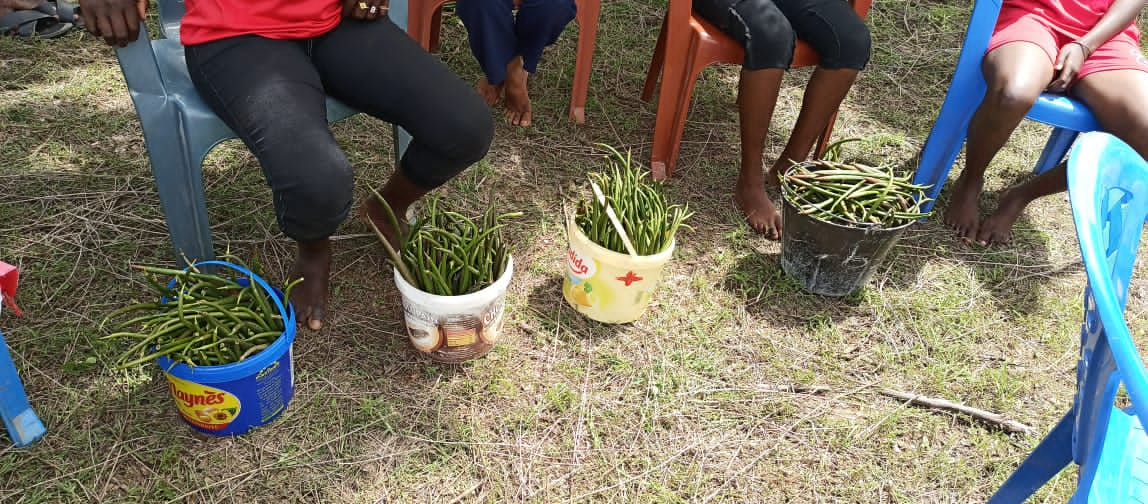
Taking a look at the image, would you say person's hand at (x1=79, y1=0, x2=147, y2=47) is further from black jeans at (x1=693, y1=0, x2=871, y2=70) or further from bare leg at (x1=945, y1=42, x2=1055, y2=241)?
bare leg at (x1=945, y1=42, x2=1055, y2=241)

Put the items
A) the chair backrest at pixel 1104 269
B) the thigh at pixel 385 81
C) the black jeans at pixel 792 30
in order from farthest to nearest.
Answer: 1. the black jeans at pixel 792 30
2. the thigh at pixel 385 81
3. the chair backrest at pixel 1104 269

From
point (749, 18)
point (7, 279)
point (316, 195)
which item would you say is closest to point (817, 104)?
point (749, 18)

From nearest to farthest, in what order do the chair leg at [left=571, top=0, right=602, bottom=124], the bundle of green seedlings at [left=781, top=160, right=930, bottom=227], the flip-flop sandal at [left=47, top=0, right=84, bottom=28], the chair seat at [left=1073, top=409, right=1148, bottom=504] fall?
the chair seat at [left=1073, top=409, right=1148, bottom=504]
the bundle of green seedlings at [left=781, top=160, right=930, bottom=227]
the chair leg at [left=571, top=0, right=602, bottom=124]
the flip-flop sandal at [left=47, top=0, right=84, bottom=28]

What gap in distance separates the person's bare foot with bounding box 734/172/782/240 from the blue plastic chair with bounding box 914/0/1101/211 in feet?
2.09

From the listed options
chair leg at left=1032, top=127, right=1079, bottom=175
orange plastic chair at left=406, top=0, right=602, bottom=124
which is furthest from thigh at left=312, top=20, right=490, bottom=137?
chair leg at left=1032, top=127, right=1079, bottom=175

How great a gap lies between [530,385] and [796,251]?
1.04 meters

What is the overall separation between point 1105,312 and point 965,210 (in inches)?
92.8

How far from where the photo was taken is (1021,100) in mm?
2717

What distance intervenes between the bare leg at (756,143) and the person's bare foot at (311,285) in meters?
1.58

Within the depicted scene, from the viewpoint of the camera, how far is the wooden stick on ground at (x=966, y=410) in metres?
2.33

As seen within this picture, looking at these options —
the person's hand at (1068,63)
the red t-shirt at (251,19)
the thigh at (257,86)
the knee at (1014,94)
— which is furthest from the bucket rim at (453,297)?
the person's hand at (1068,63)

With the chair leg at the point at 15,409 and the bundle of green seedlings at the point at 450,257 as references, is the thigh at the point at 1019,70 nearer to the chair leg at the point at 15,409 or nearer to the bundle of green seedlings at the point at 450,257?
the bundle of green seedlings at the point at 450,257

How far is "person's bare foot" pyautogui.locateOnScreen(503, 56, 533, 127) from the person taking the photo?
3.32 meters

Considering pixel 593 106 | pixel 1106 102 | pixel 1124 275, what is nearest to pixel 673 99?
pixel 593 106
